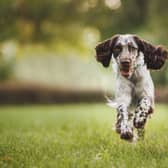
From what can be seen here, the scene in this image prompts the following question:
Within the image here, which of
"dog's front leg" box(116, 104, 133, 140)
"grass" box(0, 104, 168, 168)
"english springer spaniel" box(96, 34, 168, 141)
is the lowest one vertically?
"grass" box(0, 104, 168, 168)

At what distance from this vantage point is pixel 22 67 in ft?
104

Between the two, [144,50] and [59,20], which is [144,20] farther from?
[144,50]

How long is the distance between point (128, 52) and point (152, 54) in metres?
0.52

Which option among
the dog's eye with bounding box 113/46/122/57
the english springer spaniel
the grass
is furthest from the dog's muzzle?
the grass

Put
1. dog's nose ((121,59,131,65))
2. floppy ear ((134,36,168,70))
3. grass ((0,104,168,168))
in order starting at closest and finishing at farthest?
grass ((0,104,168,168))
dog's nose ((121,59,131,65))
floppy ear ((134,36,168,70))

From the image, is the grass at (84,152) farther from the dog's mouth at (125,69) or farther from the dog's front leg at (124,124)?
the dog's mouth at (125,69)

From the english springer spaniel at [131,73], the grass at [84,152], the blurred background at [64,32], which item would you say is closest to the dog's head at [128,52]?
the english springer spaniel at [131,73]

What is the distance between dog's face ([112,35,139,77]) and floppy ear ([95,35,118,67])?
140mm

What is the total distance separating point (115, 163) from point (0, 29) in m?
17.7

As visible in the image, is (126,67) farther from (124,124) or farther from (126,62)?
(124,124)

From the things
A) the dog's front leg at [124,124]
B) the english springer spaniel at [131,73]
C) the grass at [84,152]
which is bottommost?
the grass at [84,152]

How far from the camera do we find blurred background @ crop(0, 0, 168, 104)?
2588 centimetres

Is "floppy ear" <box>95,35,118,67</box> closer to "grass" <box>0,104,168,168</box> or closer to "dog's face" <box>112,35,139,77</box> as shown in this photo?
"dog's face" <box>112,35,139,77</box>

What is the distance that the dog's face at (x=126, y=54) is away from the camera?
772 cm
